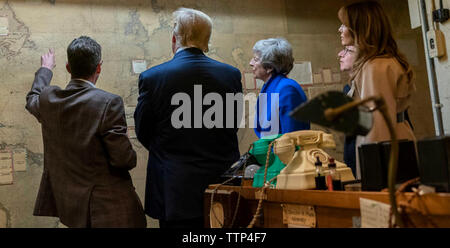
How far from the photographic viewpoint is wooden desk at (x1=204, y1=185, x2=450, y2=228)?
40.8 inches

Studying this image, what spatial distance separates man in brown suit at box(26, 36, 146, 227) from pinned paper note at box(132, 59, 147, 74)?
4.95ft

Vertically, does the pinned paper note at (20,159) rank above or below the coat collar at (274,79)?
below

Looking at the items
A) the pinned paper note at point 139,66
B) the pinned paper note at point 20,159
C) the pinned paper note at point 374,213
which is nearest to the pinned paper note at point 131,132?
the pinned paper note at point 139,66

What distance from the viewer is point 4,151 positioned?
348 centimetres

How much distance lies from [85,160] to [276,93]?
3.98 feet

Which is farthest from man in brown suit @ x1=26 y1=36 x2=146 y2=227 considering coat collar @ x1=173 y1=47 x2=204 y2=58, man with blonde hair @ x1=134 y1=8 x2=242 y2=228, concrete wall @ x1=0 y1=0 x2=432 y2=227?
concrete wall @ x1=0 y1=0 x2=432 y2=227

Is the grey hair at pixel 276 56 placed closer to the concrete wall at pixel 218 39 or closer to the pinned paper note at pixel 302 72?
the concrete wall at pixel 218 39

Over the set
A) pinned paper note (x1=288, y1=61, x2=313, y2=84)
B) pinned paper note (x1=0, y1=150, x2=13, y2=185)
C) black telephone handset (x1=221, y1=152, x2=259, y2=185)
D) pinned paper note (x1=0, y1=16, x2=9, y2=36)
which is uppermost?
pinned paper note (x1=0, y1=16, x2=9, y2=36)

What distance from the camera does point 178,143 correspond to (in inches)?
90.7

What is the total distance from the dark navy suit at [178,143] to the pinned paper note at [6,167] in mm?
1639

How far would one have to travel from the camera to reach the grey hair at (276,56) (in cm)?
301

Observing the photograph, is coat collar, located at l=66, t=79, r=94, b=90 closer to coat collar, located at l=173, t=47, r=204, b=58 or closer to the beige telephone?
coat collar, located at l=173, t=47, r=204, b=58

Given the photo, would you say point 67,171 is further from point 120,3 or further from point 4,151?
point 120,3

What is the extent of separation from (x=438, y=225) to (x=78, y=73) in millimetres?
1909
